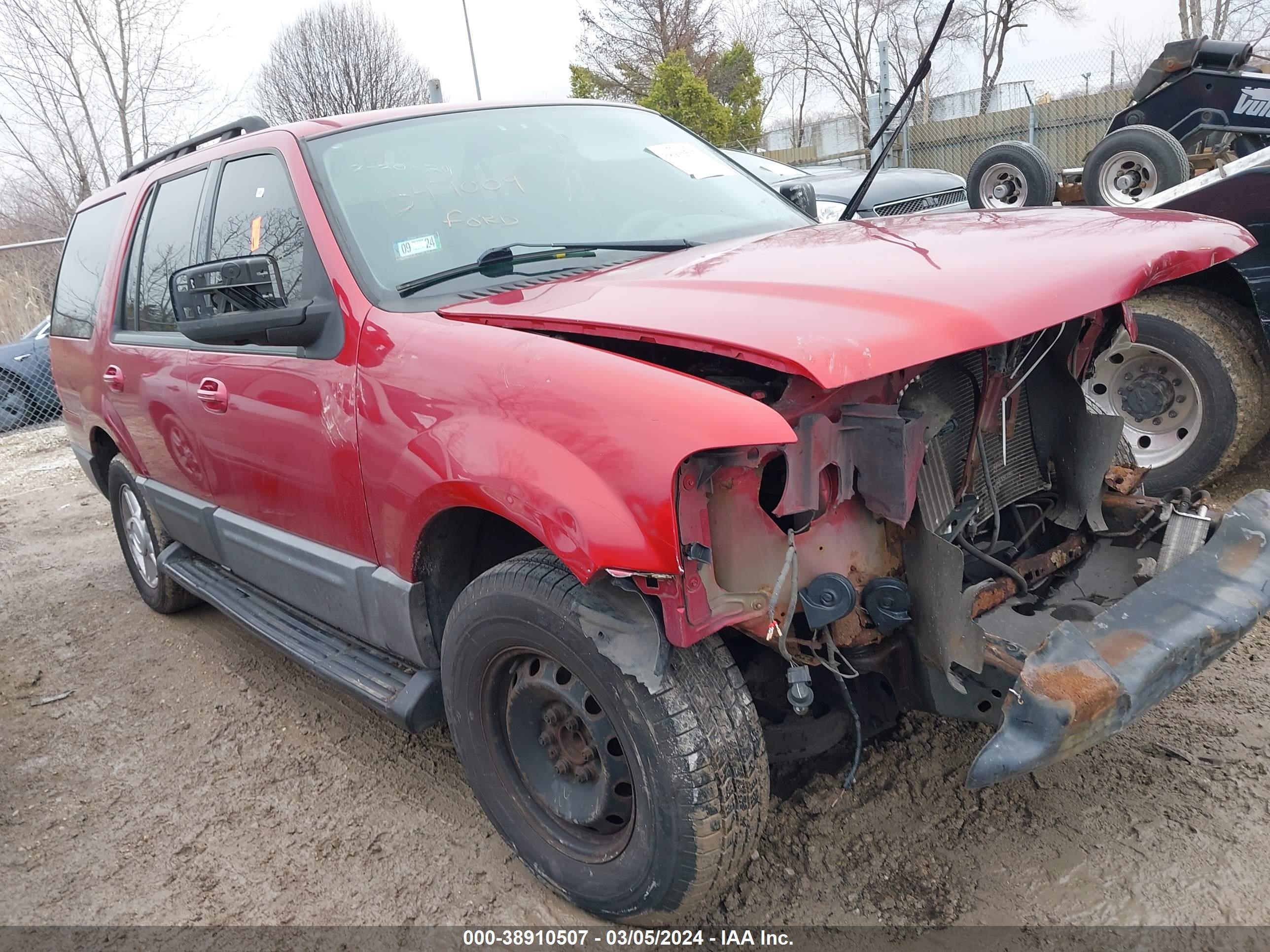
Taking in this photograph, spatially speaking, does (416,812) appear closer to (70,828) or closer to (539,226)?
(70,828)

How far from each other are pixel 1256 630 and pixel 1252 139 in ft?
17.0

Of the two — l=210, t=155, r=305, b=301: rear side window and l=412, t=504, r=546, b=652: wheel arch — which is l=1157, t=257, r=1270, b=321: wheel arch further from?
l=210, t=155, r=305, b=301: rear side window

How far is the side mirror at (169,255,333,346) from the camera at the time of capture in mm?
2482

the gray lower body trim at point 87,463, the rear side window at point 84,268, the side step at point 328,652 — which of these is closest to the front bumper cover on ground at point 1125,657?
the side step at point 328,652

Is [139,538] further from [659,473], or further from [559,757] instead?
[659,473]

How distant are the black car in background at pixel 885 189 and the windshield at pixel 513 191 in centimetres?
403

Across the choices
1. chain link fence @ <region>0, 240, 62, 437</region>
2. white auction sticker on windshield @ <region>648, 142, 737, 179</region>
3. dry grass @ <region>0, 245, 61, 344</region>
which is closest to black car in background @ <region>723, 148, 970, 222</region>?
white auction sticker on windshield @ <region>648, 142, 737, 179</region>

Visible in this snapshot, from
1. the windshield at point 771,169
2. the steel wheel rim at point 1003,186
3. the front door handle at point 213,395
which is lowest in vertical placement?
the front door handle at point 213,395

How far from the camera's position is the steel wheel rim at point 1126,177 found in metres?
6.36

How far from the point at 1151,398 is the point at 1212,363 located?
0.33 m

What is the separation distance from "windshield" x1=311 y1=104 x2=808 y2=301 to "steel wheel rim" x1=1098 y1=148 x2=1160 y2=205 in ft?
14.1

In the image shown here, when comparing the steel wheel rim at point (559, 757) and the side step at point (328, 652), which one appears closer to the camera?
the steel wheel rim at point (559, 757)

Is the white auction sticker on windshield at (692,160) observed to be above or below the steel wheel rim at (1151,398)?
above

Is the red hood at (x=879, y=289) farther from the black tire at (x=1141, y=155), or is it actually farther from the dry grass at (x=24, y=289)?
the dry grass at (x=24, y=289)
